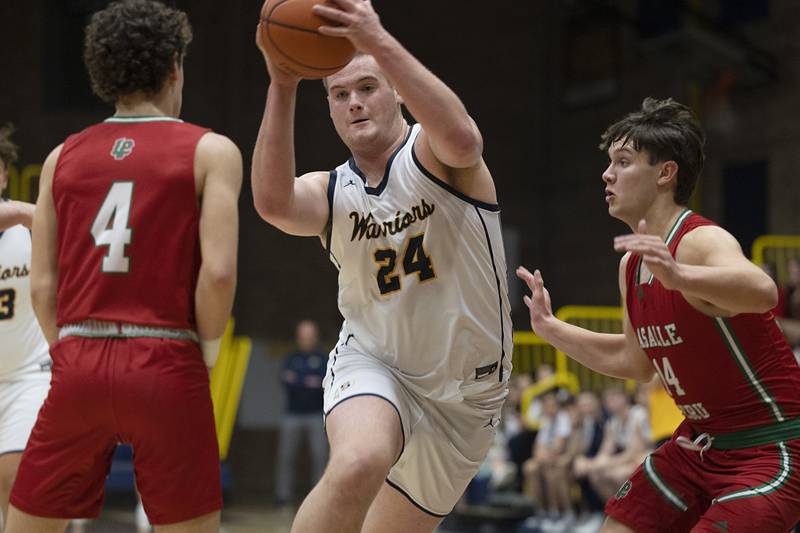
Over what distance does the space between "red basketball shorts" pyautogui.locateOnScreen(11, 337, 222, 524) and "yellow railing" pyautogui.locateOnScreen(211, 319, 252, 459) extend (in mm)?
9842

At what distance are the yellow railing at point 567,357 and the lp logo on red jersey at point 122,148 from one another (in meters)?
9.00

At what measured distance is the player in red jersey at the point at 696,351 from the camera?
11.4 feet

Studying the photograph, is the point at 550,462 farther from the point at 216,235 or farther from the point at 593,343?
the point at 216,235

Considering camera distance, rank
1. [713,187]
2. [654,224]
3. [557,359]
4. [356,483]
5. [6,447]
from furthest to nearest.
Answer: [713,187]
[557,359]
[6,447]
[654,224]
[356,483]

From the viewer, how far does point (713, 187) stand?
54.7ft

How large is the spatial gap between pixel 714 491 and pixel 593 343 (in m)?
0.80

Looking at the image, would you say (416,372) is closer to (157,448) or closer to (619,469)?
(157,448)

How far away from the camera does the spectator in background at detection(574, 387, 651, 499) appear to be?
9852 millimetres

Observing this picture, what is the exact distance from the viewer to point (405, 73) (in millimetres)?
A: 3424

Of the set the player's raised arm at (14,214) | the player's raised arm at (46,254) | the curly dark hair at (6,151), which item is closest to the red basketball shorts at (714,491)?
the player's raised arm at (46,254)

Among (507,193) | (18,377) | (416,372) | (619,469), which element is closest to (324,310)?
(507,193)

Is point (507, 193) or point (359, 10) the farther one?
point (507, 193)

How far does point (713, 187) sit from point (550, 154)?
12.0 feet

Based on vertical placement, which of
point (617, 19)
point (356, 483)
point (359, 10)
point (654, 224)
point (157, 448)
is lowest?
point (356, 483)
